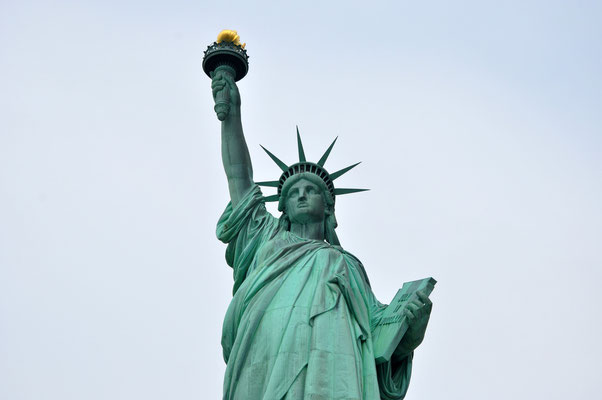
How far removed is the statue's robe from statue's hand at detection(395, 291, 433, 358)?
43 cm

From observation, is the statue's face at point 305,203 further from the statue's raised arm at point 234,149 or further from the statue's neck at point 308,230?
the statue's raised arm at point 234,149

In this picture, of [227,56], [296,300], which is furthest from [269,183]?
[296,300]

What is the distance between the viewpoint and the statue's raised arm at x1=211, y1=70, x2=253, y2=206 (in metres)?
17.1

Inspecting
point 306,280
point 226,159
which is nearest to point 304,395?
point 306,280

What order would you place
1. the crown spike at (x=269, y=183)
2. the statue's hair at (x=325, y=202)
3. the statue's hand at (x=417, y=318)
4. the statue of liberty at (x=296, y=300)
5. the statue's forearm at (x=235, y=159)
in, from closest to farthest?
the statue of liberty at (x=296, y=300), the statue's hand at (x=417, y=318), the statue's hair at (x=325, y=202), the statue's forearm at (x=235, y=159), the crown spike at (x=269, y=183)

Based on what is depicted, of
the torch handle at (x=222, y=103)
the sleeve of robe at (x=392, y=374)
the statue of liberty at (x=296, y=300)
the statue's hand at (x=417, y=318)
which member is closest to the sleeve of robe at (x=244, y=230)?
the statue of liberty at (x=296, y=300)

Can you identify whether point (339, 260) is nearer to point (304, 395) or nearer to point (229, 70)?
point (304, 395)

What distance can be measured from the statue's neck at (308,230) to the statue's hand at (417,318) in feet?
6.82

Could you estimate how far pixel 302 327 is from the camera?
14.4 metres

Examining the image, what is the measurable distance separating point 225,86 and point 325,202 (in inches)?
90.2

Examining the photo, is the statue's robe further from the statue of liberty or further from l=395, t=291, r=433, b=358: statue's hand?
l=395, t=291, r=433, b=358: statue's hand

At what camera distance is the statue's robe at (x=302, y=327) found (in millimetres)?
14008

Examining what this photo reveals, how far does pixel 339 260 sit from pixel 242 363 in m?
2.13

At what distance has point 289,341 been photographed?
46.9 feet
